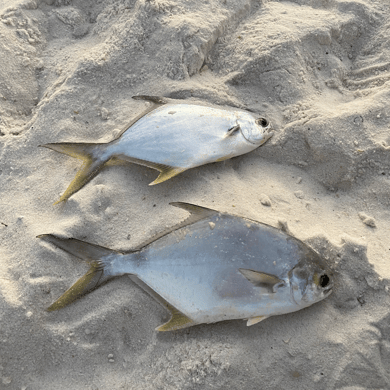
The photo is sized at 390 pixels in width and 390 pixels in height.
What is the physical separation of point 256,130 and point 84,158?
47.8 inches

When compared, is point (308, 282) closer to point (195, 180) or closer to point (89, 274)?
point (195, 180)

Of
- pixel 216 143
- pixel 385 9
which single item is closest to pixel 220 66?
pixel 216 143

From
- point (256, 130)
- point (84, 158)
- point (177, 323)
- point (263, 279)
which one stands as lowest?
point (177, 323)

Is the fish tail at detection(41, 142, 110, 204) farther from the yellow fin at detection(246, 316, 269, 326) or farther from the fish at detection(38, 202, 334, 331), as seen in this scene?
the yellow fin at detection(246, 316, 269, 326)

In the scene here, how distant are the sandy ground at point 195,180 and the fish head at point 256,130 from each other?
0.30 feet

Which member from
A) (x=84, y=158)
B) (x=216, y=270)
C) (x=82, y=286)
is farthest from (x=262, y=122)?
(x=82, y=286)

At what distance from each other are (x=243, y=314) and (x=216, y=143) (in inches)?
44.6

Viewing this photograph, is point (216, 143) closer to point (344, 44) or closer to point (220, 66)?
point (220, 66)

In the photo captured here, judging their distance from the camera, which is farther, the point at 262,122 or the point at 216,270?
the point at 262,122

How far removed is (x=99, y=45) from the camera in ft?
9.27

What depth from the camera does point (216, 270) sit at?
204cm

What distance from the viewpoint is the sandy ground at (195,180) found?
204 centimetres

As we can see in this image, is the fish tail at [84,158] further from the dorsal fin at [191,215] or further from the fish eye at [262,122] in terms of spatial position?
the fish eye at [262,122]

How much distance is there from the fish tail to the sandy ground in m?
0.06
